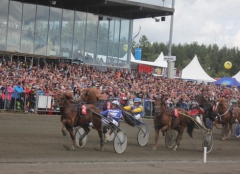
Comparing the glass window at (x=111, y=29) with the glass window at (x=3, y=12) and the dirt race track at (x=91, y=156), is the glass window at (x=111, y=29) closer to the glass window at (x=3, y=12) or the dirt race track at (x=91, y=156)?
the glass window at (x=3, y=12)

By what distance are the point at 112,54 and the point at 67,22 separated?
14.5 ft

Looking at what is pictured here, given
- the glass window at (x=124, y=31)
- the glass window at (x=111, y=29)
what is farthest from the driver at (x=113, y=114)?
the glass window at (x=124, y=31)

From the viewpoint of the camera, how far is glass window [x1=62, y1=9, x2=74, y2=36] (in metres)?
30.8

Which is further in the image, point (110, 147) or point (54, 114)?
point (54, 114)

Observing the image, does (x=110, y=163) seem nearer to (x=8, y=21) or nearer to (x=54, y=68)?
(x=54, y=68)

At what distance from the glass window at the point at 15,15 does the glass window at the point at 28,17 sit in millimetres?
277

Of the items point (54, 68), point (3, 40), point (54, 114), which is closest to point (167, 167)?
point (54, 114)

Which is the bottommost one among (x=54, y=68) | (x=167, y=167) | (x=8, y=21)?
(x=167, y=167)

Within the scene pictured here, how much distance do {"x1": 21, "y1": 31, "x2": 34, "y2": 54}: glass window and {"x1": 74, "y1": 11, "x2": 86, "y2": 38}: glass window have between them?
3.59 metres

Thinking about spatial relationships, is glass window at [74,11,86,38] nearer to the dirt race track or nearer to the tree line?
the dirt race track

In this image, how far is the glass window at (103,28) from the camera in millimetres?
32916

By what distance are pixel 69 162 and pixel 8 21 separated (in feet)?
60.8

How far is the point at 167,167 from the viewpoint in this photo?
11.4m

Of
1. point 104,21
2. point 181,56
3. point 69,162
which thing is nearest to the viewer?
point 69,162
